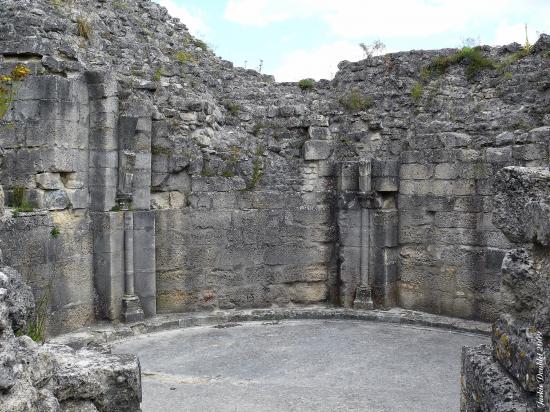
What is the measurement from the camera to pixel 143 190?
34.3ft

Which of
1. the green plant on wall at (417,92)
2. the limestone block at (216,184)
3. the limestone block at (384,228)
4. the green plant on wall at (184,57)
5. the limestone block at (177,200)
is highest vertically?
the green plant on wall at (184,57)

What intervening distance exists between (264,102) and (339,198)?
2553 millimetres

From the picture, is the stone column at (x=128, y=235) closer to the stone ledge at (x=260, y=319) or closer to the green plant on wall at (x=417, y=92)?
the stone ledge at (x=260, y=319)

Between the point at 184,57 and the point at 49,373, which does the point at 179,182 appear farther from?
the point at 49,373

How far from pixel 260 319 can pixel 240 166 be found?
2789 mm

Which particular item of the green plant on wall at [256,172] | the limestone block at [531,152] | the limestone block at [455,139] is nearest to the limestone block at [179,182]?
the green plant on wall at [256,172]

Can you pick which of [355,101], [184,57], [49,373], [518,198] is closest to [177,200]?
[184,57]

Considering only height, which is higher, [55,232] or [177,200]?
[177,200]

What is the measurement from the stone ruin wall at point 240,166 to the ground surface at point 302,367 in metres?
1.03

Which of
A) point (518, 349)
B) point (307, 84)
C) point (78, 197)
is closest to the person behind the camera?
point (518, 349)

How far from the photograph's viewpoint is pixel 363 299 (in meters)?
11.4

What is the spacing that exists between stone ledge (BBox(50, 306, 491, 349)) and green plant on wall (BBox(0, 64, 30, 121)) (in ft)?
11.4

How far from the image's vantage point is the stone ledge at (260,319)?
969cm

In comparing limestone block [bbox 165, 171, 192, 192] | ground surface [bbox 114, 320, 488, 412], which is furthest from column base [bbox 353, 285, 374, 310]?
limestone block [bbox 165, 171, 192, 192]
